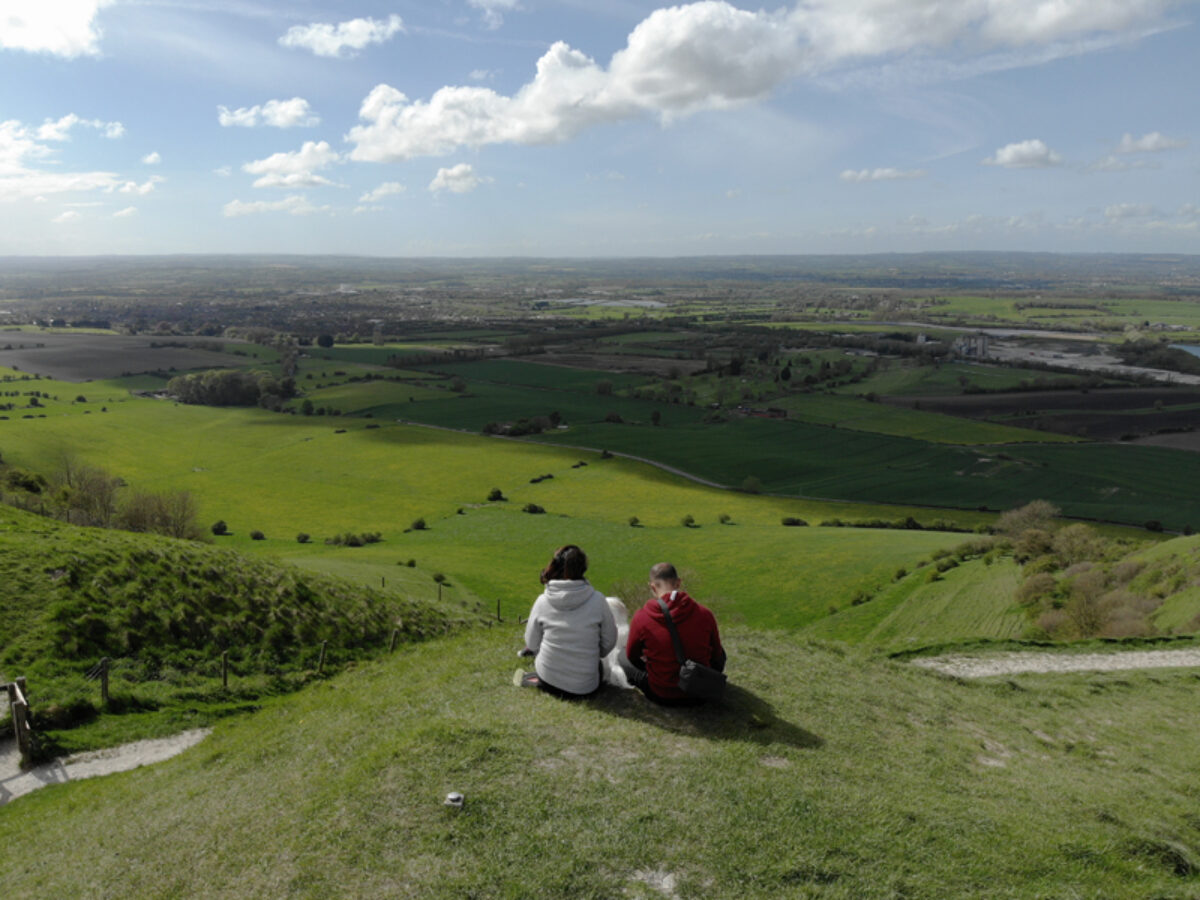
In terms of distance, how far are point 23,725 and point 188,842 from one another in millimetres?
8286

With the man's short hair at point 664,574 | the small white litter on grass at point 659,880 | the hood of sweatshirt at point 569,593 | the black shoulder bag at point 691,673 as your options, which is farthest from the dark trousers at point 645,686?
the small white litter on grass at point 659,880

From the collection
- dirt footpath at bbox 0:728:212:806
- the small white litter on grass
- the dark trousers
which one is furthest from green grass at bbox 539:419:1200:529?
the small white litter on grass

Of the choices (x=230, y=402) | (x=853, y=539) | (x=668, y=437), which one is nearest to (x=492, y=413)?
(x=668, y=437)

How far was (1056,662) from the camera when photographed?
79.9 ft

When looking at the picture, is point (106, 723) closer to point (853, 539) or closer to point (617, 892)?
point (617, 892)

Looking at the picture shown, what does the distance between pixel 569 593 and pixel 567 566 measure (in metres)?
0.46

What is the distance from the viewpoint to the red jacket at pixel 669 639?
38.3 feet

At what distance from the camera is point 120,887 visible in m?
9.00

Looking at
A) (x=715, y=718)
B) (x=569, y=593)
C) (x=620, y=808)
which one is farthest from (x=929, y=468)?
(x=620, y=808)

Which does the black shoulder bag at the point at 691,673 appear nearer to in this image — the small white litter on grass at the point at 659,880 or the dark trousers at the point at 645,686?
the dark trousers at the point at 645,686

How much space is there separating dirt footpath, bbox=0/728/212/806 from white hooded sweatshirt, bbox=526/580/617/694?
9.80 metres

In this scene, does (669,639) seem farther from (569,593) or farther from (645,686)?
(569,593)

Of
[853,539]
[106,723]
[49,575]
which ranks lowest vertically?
[853,539]

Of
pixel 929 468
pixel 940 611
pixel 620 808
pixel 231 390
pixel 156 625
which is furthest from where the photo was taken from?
pixel 231 390
